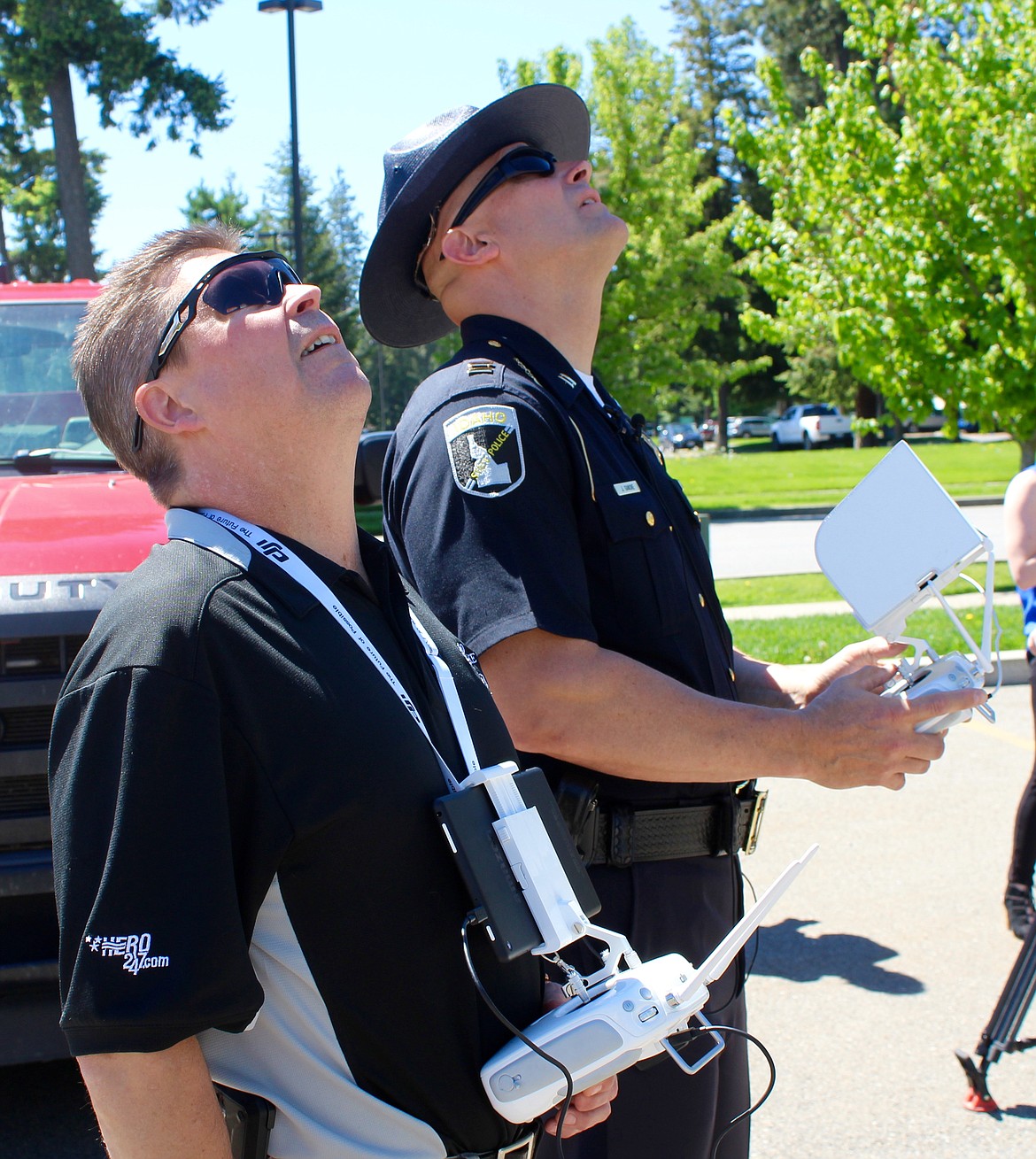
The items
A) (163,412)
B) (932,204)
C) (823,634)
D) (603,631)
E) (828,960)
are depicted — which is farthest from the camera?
(932,204)

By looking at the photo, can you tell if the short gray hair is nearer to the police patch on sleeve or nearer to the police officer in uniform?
the police patch on sleeve

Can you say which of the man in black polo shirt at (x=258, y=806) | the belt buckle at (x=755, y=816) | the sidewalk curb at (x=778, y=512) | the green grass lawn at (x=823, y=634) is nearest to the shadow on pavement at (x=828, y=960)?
the belt buckle at (x=755, y=816)

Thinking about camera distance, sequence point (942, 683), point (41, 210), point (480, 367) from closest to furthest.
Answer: point (942, 683) < point (480, 367) < point (41, 210)

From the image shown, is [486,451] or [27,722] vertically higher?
[486,451]

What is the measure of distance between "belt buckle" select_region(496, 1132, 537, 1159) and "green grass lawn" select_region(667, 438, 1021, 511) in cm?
2138

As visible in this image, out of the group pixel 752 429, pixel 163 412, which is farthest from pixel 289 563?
pixel 752 429

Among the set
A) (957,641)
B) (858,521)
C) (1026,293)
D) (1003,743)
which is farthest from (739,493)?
(858,521)

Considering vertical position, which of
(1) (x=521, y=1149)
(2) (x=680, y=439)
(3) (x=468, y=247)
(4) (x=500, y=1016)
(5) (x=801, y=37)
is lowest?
(2) (x=680, y=439)

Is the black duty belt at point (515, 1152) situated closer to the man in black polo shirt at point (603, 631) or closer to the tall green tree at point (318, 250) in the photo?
the man in black polo shirt at point (603, 631)

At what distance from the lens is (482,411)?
85.4 inches

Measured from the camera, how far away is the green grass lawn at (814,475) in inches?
997

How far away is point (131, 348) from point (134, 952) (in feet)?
2.61

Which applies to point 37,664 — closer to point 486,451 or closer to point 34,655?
point 34,655

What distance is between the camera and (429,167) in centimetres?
253
